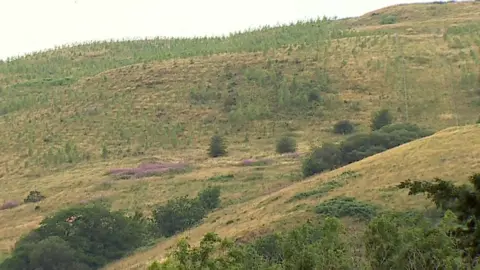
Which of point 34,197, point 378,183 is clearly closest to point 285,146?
point 34,197

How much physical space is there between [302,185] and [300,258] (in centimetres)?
1650

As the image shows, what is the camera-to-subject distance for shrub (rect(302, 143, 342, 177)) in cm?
3425

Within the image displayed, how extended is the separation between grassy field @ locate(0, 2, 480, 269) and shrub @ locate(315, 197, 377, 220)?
29.6 inches

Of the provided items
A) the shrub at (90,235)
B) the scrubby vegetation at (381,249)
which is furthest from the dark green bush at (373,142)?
the scrubby vegetation at (381,249)

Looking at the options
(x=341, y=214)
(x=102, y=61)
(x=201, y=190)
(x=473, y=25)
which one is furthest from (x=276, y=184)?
(x=102, y=61)

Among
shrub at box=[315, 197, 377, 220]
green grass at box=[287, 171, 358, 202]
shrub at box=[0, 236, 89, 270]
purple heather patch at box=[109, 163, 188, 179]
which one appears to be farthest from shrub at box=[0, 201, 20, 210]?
shrub at box=[315, 197, 377, 220]

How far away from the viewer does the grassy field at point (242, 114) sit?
30.4 metres

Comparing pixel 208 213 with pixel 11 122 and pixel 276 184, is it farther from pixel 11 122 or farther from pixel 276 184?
pixel 11 122

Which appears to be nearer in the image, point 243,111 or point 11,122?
point 243,111

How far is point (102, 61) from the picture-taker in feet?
254

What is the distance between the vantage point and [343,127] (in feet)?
149

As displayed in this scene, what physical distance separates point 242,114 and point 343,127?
7410mm

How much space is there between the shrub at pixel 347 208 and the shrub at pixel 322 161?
26.7 feet

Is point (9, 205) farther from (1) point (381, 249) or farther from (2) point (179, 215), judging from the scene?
(1) point (381, 249)
